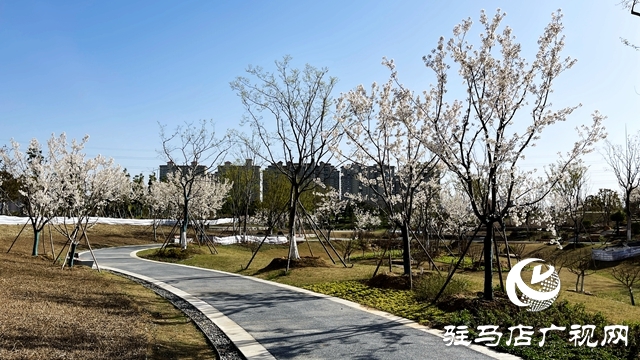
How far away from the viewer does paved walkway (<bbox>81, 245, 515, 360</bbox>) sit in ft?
23.0

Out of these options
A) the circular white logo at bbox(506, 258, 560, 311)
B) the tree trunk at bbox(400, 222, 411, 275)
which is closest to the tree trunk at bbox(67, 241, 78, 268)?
the tree trunk at bbox(400, 222, 411, 275)

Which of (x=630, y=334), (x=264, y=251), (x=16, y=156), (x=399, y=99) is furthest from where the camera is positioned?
(x=264, y=251)

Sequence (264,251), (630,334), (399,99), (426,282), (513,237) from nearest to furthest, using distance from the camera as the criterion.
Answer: (630,334), (426,282), (399,99), (264,251), (513,237)

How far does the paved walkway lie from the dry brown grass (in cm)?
82

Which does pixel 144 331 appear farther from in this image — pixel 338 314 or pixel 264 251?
pixel 264 251

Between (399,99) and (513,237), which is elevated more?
(399,99)

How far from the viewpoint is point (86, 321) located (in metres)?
8.31

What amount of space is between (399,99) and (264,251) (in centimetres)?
2006

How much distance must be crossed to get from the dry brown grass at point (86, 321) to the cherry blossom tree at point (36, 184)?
433cm

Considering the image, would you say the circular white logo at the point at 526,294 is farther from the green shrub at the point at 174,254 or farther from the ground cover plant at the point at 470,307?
the green shrub at the point at 174,254

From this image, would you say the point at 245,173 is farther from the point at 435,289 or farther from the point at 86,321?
the point at 86,321

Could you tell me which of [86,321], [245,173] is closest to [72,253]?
[86,321]

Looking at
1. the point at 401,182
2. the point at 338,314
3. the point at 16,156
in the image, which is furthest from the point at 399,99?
the point at 16,156

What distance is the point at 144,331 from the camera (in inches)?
318
